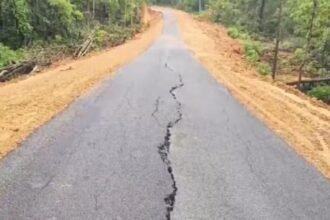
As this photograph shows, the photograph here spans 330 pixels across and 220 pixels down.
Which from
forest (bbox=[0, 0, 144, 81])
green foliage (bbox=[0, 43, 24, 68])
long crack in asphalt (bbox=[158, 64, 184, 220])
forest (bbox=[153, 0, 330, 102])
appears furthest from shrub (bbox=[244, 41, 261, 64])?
long crack in asphalt (bbox=[158, 64, 184, 220])

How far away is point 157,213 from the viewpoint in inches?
195

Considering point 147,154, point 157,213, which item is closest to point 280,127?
point 147,154

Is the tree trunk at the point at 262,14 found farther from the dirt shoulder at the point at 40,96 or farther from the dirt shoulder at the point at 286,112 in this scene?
the dirt shoulder at the point at 40,96

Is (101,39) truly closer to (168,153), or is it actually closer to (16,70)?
(16,70)

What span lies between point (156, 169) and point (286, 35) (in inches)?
1406

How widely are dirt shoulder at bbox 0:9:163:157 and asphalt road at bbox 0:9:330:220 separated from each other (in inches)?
12.8

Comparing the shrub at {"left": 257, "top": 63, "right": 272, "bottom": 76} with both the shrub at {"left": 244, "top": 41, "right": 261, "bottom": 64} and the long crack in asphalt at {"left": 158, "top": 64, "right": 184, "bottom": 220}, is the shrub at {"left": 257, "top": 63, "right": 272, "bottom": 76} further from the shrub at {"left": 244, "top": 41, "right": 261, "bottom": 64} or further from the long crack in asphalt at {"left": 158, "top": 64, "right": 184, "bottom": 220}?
the long crack in asphalt at {"left": 158, "top": 64, "right": 184, "bottom": 220}

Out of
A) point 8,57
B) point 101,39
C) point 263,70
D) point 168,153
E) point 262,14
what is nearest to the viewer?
point 168,153

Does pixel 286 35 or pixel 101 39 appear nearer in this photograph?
pixel 101 39

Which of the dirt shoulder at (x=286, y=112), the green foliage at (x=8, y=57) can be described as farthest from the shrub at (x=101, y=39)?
the dirt shoulder at (x=286, y=112)

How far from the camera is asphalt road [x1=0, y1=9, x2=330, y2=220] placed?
5086 mm

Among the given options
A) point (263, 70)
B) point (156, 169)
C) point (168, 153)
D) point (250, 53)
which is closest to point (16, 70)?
point (263, 70)

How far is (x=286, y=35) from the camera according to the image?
1567 inches

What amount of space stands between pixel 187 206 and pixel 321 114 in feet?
24.6
